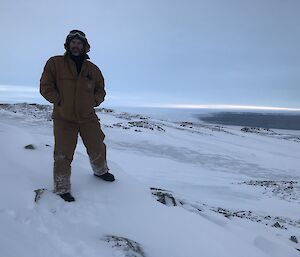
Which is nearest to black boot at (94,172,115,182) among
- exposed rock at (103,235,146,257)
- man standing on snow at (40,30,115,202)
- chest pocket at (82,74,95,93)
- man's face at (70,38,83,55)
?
man standing on snow at (40,30,115,202)

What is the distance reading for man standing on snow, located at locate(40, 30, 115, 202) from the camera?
5516 millimetres

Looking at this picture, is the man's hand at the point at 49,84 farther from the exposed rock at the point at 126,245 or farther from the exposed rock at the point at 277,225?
the exposed rock at the point at 277,225

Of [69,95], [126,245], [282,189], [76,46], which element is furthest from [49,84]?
[282,189]

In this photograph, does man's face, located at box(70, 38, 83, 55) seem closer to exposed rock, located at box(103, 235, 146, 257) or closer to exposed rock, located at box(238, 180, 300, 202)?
exposed rock, located at box(103, 235, 146, 257)

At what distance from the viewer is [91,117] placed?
600 centimetres

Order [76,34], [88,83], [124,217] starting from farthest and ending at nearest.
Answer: [88,83], [76,34], [124,217]

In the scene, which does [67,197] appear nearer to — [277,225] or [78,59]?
[78,59]

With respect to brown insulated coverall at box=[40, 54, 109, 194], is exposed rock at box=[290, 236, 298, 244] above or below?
below

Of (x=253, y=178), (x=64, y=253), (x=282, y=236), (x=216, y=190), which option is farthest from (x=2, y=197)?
(x=253, y=178)

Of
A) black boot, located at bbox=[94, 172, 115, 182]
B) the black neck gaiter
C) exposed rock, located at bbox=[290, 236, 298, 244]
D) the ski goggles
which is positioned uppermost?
the ski goggles

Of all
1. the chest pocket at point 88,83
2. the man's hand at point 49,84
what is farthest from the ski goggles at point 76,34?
the chest pocket at point 88,83

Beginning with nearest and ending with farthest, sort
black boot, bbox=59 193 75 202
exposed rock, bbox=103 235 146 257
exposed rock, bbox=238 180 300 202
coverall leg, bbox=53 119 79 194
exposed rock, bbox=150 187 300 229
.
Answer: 1. exposed rock, bbox=103 235 146 257
2. black boot, bbox=59 193 75 202
3. coverall leg, bbox=53 119 79 194
4. exposed rock, bbox=150 187 300 229
5. exposed rock, bbox=238 180 300 202

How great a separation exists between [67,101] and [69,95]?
99mm

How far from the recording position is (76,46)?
219 inches
